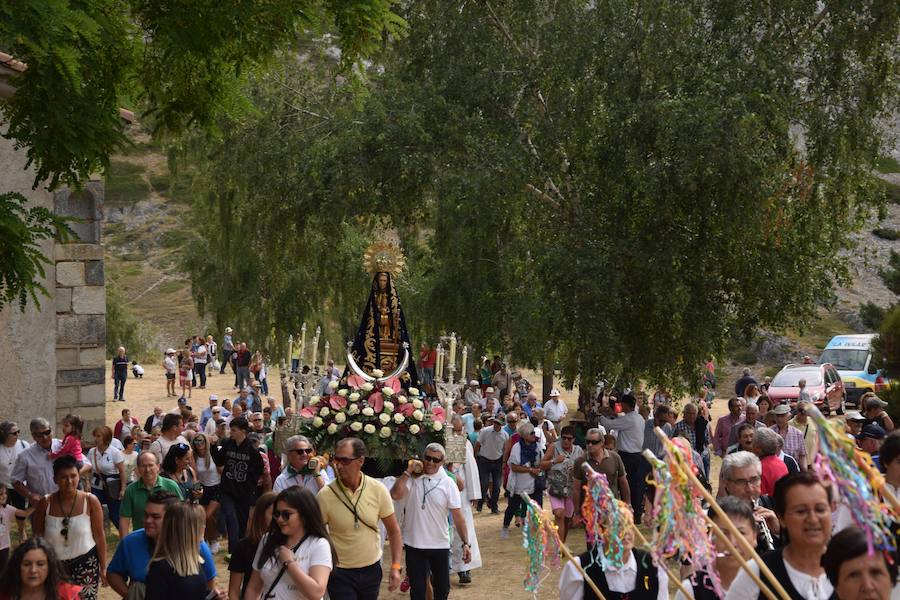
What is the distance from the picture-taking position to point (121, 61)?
8109 millimetres

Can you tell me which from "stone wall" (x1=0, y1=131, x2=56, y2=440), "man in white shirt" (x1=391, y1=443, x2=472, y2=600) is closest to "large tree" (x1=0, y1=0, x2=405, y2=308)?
"man in white shirt" (x1=391, y1=443, x2=472, y2=600)

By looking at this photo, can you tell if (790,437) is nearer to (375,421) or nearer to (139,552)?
(375,421)

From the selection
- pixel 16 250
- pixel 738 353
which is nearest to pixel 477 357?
pixel 16 250

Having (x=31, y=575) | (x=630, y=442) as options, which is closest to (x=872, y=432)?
(x=630, y=442)

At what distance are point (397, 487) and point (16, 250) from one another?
15.6 feet

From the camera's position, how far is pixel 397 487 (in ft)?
35.9

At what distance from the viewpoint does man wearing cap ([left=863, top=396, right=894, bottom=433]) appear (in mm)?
14633

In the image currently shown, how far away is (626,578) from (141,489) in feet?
14.9

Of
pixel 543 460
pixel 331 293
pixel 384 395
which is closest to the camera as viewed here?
pixel 384 395

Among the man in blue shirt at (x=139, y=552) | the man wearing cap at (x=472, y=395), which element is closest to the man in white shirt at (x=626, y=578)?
the man in blue shirt at (x=139, y=552)

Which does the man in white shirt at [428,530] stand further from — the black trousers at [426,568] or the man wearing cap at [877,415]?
the man wearing cap at [877,415]

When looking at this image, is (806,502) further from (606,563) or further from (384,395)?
(384,395)

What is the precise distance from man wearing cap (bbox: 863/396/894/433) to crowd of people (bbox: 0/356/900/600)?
0.07ft

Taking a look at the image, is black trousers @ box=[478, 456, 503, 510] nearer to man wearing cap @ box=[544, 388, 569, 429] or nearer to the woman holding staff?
man wearing cap @ box=[544, 388, 569, 429]
